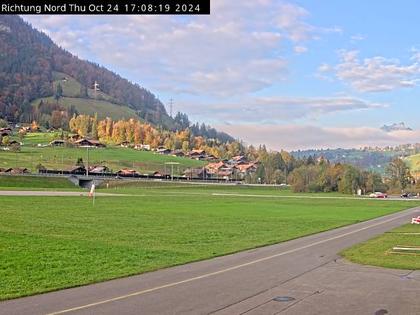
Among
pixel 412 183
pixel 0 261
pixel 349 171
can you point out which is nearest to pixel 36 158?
pixel 349 171

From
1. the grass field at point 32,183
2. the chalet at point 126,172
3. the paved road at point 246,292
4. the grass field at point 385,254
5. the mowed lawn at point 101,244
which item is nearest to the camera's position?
the paved road at point 246,292

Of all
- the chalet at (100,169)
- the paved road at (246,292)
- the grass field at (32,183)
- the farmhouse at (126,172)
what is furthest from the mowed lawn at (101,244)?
the farmhouse at (126,172)

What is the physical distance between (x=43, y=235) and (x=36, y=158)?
15940cm

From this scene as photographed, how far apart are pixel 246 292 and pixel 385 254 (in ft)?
35.4

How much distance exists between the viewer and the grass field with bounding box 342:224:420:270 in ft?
64.3

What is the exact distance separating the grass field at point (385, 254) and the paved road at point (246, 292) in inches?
53.4

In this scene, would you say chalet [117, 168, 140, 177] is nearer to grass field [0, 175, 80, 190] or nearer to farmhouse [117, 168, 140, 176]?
farmhouse [117, 168, 140, 176]

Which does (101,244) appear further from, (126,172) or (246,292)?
(126,172)

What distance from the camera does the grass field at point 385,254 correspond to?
19594 millimetres

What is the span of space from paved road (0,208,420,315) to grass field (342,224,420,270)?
1.36 m

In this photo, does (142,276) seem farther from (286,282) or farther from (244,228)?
(244,228)

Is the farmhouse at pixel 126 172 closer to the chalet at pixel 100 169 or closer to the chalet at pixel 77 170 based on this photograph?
the chalet at pixel 100 169

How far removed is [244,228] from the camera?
35438 mm

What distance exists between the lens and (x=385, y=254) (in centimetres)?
2241
